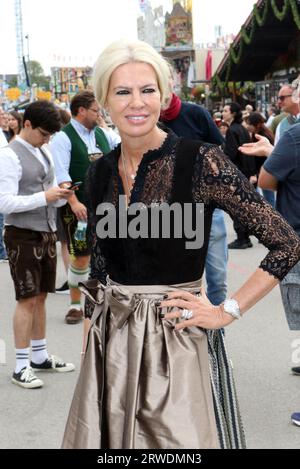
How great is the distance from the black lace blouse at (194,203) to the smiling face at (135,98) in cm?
9

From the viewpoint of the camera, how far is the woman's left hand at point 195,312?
2.13 meters

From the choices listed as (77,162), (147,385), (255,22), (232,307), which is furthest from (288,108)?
(255,22)

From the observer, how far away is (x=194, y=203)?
85.9 inches

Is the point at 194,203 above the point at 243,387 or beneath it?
above

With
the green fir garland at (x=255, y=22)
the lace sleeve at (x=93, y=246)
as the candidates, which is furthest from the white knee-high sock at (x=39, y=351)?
the green fir garland at (x=255, y=22)

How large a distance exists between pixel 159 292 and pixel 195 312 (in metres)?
0.13

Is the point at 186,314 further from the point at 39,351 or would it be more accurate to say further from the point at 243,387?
the point at 39,351

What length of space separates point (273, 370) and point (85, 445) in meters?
2.98

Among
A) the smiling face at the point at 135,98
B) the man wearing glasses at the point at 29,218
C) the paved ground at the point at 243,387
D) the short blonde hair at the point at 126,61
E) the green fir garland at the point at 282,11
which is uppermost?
the green fir garland at the point at 282,11

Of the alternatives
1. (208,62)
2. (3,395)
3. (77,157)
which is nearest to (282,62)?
(208,62)

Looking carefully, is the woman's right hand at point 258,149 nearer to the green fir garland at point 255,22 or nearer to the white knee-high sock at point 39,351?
the white knee-high sock at point 39,351

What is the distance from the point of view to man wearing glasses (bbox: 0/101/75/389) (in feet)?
15.0

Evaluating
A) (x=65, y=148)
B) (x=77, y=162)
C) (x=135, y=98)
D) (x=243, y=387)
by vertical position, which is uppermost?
(x=135, y=98)
